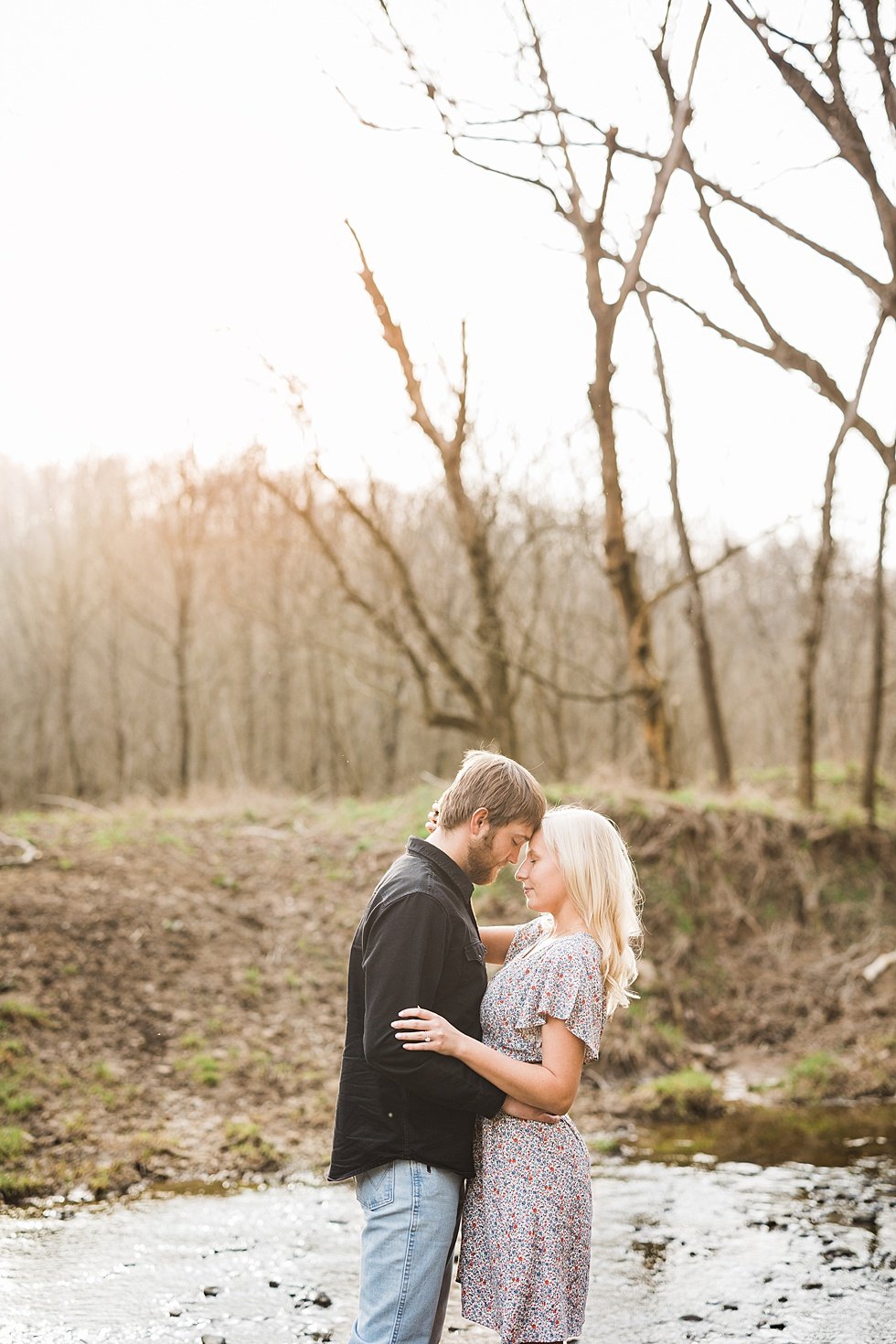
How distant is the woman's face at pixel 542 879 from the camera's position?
123 inches

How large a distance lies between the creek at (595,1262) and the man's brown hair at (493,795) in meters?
2.62

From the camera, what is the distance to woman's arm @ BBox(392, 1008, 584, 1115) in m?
2.75

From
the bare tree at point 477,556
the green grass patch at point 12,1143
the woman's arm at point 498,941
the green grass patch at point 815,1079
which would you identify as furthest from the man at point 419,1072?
the bare tree at point 477,556

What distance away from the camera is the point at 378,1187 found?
2.90 metres

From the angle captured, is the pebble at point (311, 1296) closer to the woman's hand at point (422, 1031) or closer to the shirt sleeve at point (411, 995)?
the shirt sleeve at point (411, 995)

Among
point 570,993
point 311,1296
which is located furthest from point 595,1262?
point 570,993

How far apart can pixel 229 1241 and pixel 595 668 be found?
59.9ft

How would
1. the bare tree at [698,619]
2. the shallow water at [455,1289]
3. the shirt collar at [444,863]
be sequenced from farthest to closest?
the bare tree at [698,619]
the shallow water at [455,1289]
the shirt collar at [444,863]

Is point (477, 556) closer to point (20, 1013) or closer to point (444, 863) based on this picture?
point (20, 1013)

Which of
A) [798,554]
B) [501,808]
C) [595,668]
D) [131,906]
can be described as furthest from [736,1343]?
[798,554]

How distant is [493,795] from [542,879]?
285mm

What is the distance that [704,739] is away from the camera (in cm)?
2333

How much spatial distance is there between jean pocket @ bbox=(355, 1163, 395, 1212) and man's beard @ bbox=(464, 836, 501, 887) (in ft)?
2.47

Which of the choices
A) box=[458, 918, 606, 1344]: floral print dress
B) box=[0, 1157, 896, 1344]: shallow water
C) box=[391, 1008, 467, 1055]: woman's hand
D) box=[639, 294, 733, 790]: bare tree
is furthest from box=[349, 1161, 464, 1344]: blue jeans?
box=[639, 294, 733, 790]: bare tree
